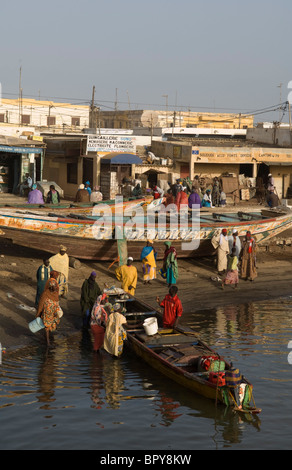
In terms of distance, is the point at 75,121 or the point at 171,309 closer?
the point at 171,309

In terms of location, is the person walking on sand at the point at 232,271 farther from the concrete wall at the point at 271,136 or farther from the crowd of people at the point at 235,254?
the concrete wall at the point at 271,136

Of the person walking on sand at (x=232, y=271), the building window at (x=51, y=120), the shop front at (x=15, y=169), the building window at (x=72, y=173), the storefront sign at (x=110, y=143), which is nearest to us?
the person walking on sand at (x=232, y=271)

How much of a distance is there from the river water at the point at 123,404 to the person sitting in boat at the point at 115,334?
0.86ft

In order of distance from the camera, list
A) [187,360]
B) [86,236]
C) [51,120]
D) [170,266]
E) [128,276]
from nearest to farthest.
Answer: [187,360] < [128,276] < [170,266] < [86,236] < [51,120]

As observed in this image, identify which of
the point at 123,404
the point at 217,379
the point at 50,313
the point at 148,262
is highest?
the point at 148,262

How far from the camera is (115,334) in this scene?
12.3 metres

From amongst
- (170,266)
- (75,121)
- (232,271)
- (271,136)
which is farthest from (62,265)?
(75,121)

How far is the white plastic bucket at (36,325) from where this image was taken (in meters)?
12.7

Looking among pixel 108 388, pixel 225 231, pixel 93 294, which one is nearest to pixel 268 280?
pixel 225 231

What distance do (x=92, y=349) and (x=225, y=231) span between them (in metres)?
6.81

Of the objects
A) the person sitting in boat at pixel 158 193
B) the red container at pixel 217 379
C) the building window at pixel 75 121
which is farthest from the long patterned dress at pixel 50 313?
the building window at pixel 75 121

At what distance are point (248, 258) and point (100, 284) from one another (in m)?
4.30

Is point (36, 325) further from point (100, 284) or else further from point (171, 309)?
point (100, 284)
